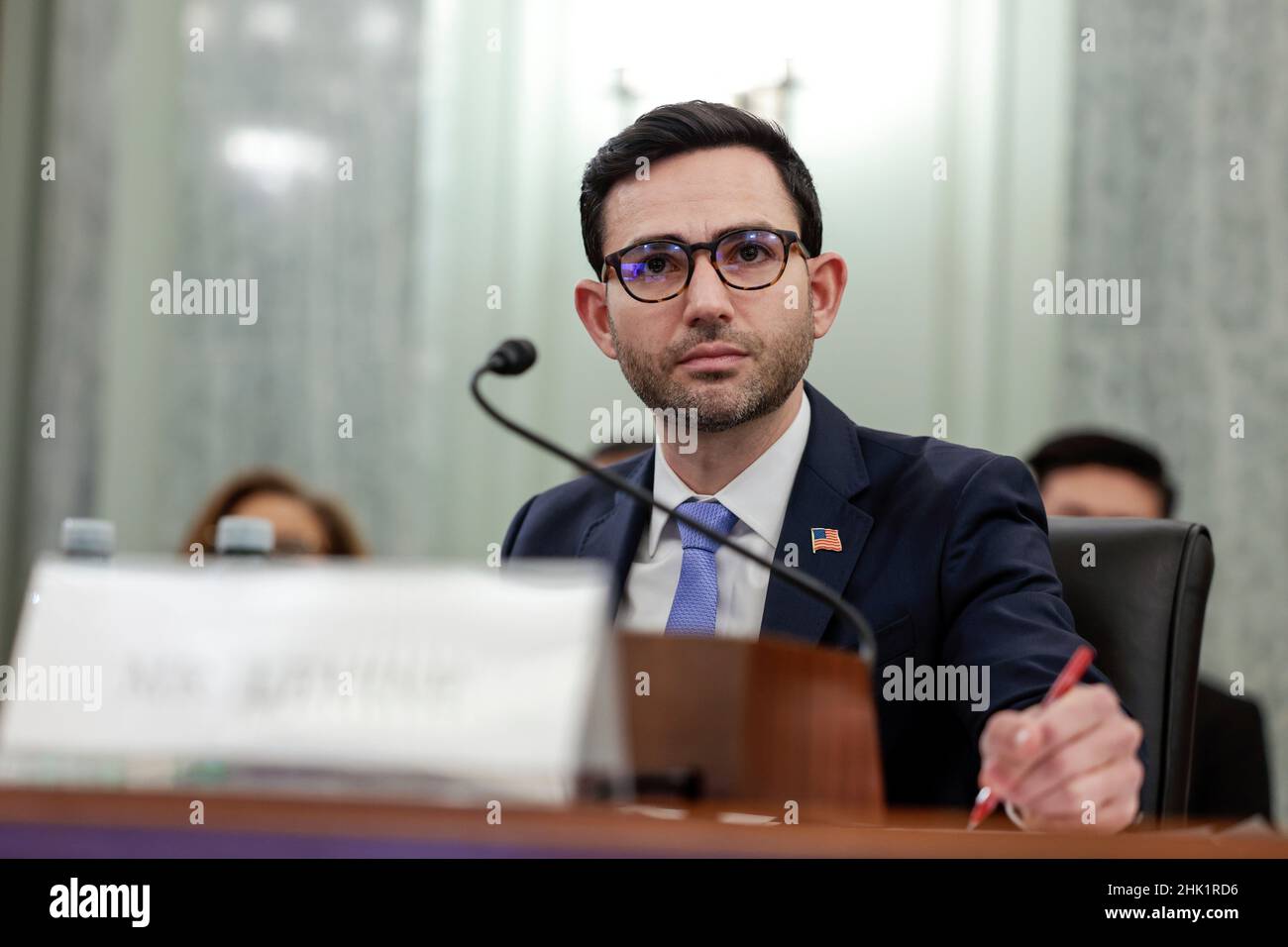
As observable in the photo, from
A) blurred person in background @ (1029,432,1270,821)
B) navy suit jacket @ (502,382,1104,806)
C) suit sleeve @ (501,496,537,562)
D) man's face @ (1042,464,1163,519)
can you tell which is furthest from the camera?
man's face @ (1042,464,1163,519)

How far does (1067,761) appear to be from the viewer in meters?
0.94

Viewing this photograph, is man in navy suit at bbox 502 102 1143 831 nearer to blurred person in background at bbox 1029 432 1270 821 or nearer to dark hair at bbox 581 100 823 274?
dark hair at bbox 581 100 823 274

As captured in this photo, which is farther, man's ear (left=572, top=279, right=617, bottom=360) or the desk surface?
man's ear (left=572, top=279, right=617, bottom=360)

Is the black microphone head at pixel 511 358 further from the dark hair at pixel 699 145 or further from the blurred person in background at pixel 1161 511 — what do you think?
the blurred person in background at pixel 1161 511

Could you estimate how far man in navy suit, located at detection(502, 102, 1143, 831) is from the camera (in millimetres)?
1421

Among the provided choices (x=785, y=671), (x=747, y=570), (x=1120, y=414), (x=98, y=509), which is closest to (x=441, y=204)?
(x=98, y=509)

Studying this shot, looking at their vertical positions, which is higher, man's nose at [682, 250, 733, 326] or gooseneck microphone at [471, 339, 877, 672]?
man's nose at [682, 250, 733, 326]

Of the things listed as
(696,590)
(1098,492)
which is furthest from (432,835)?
(1098,492)

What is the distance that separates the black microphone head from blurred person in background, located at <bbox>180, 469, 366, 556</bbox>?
1374mm

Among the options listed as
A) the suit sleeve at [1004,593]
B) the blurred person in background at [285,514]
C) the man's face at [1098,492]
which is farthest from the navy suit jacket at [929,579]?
the blurred person in background at [285,514]

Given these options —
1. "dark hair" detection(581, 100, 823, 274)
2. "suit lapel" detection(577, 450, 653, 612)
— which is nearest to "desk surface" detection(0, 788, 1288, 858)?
"suit lapel" detection(577, 450, 653, 612)

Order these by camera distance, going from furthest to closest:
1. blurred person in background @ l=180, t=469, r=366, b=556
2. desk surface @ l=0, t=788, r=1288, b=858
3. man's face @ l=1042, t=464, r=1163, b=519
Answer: blurred person in background @ l=180, t=469, r=366, b=556, man's face @ l=1042, t=464, r=1163, b=519, desk surface @ l=0, t=788, r=1288, b=858

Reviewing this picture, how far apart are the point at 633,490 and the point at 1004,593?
55 centimetres

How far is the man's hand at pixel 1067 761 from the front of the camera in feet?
3.08
